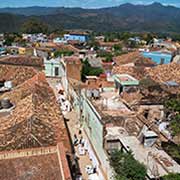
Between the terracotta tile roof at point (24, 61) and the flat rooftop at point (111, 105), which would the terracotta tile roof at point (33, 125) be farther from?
the terracotta tile roof at point (24, 61)

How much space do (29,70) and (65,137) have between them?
17.3 metres

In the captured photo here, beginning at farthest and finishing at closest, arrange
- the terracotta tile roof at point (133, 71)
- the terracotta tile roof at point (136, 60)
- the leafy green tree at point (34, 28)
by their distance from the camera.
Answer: the leafy green tree at point (34, 28) → the terracotta tile roof at point (136, 60) → the terracotta tile roof at point (133, 71)

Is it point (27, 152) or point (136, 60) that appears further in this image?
point (136, 60)

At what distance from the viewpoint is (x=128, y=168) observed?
11.8 m

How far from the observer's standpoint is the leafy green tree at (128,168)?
11.4m

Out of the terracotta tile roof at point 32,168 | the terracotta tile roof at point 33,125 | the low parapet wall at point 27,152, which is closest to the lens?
the terracotta tile roof at point 32,168

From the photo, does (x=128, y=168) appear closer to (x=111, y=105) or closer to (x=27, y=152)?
(x=27, y=152)

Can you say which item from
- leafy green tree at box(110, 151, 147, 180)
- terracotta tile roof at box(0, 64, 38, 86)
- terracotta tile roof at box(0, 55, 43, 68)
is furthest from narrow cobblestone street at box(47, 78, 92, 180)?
terracotta tile roof at box(0, 55, 43, 68)

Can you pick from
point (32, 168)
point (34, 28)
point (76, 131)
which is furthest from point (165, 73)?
point (34, 28)

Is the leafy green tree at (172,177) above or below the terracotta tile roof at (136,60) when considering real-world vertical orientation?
above

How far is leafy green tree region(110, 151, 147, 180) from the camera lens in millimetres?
11406

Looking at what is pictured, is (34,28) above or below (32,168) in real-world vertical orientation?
below

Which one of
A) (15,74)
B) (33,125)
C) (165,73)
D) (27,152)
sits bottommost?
(15,74)

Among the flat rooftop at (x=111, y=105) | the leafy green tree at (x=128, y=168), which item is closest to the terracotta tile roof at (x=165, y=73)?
the flat rooftop at (x=111, y=105)
